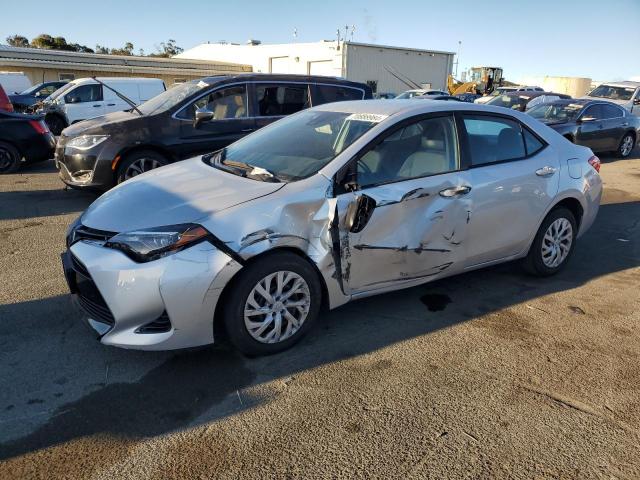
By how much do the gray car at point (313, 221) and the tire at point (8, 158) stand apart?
7.07 meters

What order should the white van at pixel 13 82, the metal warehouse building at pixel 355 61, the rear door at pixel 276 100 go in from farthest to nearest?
the metal warehouse building at pixel 355 61, the white van at pixel 13 82, the rear door at pixel 276 100

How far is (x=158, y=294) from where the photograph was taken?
9.71 ft

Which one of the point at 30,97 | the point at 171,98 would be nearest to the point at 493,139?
the point at 171,98

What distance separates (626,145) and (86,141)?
1314cm

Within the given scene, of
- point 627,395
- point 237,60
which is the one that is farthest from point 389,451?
point 237,60

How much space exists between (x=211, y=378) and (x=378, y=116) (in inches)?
88.4

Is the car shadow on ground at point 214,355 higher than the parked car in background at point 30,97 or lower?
lower

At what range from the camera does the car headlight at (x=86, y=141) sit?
689 cm

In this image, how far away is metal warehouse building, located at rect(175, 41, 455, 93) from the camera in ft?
135

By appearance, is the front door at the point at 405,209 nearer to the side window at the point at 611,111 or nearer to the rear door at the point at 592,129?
the rear door at the point at 592,129

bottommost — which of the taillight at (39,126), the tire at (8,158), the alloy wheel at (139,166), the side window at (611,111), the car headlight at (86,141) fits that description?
the tire at (8,158)

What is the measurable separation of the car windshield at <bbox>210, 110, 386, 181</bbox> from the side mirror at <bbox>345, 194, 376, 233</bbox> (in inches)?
14.3

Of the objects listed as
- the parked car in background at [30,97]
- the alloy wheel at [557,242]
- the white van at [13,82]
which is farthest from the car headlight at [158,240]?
the white van at [13,82]

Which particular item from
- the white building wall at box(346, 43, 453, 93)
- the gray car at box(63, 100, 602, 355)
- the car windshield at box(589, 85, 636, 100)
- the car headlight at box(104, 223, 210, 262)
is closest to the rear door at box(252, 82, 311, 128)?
the gray car at box(63, 100, 602, 355)
